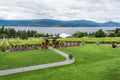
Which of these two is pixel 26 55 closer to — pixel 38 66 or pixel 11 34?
pixel 38 66

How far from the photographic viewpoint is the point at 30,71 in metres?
15.3

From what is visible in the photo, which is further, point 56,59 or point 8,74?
point 56,59

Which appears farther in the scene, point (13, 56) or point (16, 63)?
point (13, 56)

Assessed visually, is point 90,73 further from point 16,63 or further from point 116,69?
point 16,63

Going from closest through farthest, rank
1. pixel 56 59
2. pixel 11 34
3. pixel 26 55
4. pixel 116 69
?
pixel 116 69 → pixel 56 59 → pixel 26 55 → pixel 11 34

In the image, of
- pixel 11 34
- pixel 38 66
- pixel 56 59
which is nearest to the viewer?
pixel 38 66

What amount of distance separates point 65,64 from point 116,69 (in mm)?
5005

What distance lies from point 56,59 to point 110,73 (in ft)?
24.2

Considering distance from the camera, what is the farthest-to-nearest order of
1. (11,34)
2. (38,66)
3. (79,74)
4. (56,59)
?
(11,34), (56,59), (38,66), (79,74)

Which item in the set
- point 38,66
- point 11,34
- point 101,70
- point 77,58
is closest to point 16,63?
point 38,66

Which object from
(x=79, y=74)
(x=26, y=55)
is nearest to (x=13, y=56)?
(x=26, y=55)

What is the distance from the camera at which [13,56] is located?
2070cm

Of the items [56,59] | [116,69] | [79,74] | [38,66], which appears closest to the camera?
[79,74]

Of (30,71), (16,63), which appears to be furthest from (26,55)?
(30,71)
